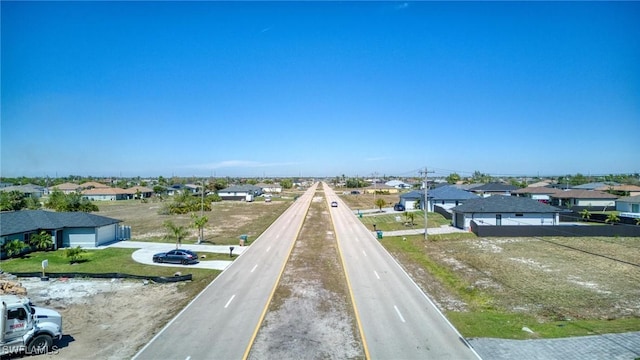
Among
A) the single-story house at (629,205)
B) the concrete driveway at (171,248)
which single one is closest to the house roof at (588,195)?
the single-story house at (629,205)

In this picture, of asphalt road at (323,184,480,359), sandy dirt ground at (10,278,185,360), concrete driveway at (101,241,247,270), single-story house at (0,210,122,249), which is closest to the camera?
asphalt road at (323,184,480,359)

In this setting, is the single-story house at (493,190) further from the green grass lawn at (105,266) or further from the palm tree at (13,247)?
the palm tree at (13,247)

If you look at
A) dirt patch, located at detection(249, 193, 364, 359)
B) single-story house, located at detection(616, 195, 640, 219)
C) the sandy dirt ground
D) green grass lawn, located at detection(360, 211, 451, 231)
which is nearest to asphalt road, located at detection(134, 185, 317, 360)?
dirt patch, located at detection(249, 193, 364, 359)

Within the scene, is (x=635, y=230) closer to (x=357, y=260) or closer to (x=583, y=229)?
(x=583, y=229)

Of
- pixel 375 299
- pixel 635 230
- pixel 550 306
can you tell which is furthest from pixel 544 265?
pixel 635 230

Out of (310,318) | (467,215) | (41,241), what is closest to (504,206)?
(467,215)

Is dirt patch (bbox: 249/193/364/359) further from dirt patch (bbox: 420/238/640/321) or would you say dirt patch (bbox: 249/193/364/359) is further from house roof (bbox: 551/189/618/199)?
house roof (bbox: 551/189/618/199)

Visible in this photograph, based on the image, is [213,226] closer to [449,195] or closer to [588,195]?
[449,195]
